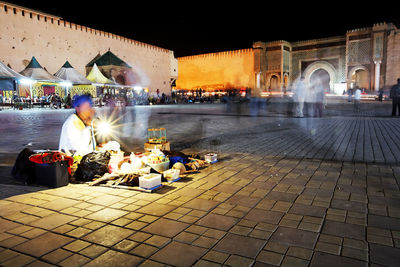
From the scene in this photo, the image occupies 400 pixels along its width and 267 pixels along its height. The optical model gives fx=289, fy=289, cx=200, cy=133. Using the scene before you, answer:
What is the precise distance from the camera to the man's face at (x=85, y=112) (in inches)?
157

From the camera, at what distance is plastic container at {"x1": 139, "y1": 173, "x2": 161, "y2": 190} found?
3.17 metres

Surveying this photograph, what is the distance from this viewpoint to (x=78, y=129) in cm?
401

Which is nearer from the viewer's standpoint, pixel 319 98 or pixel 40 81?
pixel 319 98

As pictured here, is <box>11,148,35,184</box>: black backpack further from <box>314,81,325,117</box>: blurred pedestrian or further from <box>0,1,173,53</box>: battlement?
<box>0,1,173,53</box>: battlement

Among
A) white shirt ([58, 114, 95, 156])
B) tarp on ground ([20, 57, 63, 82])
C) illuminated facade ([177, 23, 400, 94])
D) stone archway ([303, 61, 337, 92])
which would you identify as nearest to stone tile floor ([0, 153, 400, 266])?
white shirt ([58, 114, 95, 156])

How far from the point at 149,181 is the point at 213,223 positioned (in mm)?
1064

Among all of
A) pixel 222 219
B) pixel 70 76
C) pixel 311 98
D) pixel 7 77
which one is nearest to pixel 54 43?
pixel 70 76

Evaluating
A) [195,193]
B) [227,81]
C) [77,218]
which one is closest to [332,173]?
[195,193]

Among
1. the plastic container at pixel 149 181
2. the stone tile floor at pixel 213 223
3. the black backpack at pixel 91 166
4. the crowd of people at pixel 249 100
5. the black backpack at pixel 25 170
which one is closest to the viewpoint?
the stone tile floor at pixel 213 223

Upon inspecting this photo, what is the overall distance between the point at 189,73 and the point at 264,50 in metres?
15.2

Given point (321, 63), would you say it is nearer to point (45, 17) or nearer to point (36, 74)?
point (45, 17)

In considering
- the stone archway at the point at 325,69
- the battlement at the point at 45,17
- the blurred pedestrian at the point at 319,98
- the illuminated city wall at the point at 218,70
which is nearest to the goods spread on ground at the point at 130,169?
the blurred pedestrian at the point at 319,98

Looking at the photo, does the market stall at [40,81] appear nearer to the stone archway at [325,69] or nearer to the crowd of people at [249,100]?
the crowd of people at [249,100]

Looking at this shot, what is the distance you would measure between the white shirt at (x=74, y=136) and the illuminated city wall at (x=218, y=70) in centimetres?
3836
